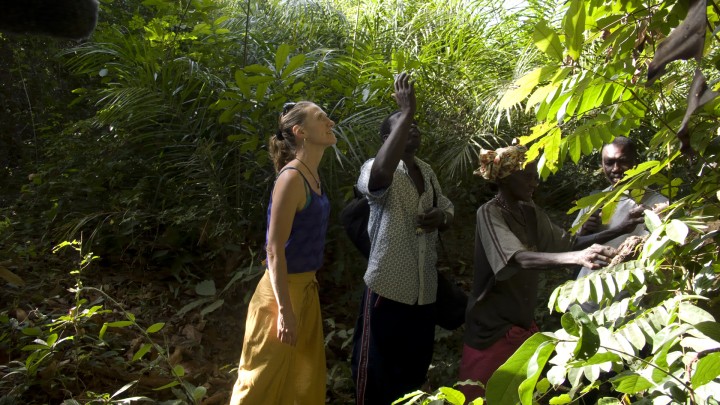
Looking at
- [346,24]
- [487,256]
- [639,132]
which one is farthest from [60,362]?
[639,132]

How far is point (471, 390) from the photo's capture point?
11.7 ft

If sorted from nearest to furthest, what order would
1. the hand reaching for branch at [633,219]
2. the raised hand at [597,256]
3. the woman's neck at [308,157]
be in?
the raised hand at [597,256] < the hand reaching for branch at [633,219] < the woman's neck at [308,157]

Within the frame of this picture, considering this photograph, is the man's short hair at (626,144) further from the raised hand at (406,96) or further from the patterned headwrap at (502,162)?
the raised hand at (406,96)

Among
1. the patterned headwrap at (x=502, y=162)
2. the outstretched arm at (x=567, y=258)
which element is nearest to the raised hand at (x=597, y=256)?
the outstretched arm at (x=567, y=258)

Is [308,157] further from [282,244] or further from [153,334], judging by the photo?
[153,334]

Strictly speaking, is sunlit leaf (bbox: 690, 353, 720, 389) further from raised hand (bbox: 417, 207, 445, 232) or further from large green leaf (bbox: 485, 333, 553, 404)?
raised hand (bbox: 417, 207, 445, 232)

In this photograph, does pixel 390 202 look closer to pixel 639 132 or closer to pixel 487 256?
pixel 487 256

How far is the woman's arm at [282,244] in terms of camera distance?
3422mm

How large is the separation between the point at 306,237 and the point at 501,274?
0.91m

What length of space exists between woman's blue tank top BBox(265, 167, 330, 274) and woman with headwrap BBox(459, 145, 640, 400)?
0.77 m

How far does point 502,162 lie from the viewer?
359 centimetres

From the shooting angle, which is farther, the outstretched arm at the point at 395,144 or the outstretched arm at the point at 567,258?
the outstretched arm at the point at 395,144

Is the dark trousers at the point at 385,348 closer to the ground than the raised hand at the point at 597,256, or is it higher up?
closer to the ground

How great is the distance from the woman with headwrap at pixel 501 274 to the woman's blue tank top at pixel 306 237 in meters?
0.77
